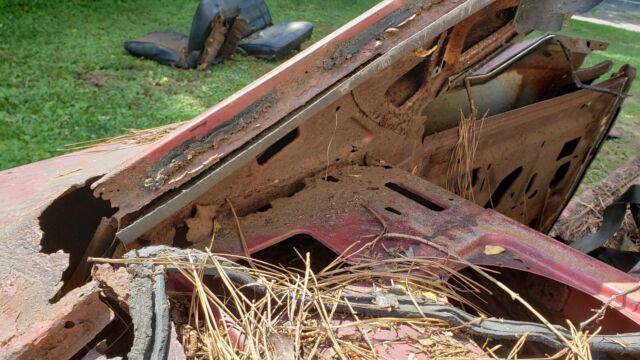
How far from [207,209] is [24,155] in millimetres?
3371

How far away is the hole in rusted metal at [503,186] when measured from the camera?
3412mm

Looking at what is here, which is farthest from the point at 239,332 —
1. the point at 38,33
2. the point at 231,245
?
the point at 38,33

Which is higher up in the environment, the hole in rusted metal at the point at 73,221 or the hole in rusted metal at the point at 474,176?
the hole in rusted metal at the point at 73,221

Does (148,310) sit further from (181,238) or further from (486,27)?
(486,27)

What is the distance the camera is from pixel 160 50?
7.14 meters

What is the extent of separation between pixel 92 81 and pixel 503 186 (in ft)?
15.6

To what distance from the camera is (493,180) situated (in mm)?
3252

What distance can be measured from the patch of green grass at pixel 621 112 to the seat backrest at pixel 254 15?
181 inches

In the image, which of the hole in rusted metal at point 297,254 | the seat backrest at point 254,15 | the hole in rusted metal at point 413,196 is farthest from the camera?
the seat backrest at point 254,15

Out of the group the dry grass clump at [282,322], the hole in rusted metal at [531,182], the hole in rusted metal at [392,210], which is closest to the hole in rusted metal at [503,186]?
the hole in rusted metal at [531,182]

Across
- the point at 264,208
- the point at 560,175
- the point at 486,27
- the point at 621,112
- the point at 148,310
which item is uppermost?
the point at 486,27

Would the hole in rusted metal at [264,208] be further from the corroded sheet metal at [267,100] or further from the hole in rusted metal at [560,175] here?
the hole in rusted metal at [560,175]

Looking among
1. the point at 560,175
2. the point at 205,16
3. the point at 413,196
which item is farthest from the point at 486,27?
the point at 205,16

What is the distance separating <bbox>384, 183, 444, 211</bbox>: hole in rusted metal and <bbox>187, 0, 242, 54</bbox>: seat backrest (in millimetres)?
5128
